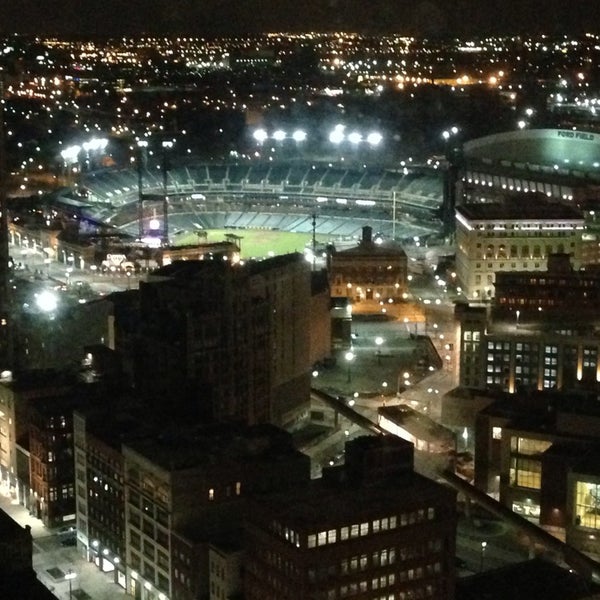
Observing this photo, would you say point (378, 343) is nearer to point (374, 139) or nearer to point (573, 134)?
point (573, 134)

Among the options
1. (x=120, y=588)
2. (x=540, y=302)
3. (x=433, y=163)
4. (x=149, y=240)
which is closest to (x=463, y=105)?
(x=433, y=163)

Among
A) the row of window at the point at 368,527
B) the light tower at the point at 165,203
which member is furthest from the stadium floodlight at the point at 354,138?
the row of window at the point at 368,527

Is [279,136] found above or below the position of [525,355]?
above

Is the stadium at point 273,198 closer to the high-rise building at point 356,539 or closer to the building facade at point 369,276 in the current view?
the building facade at point 369,276

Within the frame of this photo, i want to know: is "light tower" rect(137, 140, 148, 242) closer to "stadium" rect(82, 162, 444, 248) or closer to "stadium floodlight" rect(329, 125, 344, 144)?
"stadium" rect(82, 162, 444, 248)

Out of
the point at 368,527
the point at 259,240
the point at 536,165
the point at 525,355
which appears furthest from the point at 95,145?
the point at 368,527

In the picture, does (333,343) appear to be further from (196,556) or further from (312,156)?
(312,156)
